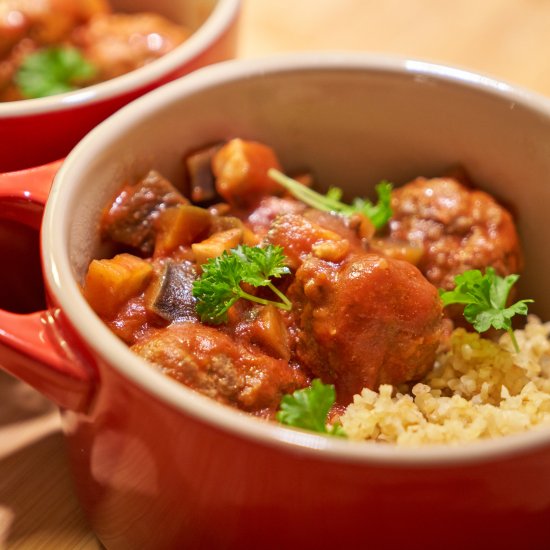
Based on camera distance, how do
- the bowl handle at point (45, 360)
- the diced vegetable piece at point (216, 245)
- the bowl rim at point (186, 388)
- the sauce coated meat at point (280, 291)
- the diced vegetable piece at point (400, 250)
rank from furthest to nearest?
the diced vegetable piece at point (400, 250) < the diced vegetable piece at point (216, 245) < the sauce coated meat at point (280, 291) < the bowl handle at point (45, 360) < the bowl rim at point (186, 388)

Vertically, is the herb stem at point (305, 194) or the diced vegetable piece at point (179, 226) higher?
the herb stem at point (305, 194)

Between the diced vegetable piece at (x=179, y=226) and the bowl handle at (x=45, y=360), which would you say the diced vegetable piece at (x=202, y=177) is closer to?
the diced vegetable piece at (x=179, y=226)

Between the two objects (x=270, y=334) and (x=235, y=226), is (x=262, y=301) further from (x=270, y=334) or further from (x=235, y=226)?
(x=235, y=226)

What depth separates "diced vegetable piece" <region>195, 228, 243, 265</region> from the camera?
1259mm

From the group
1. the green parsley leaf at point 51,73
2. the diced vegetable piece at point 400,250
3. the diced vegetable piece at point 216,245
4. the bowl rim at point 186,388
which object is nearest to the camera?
the bowl rim at point 186,388

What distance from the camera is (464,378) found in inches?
48.3

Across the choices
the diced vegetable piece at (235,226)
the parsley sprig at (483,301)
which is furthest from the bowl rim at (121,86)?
the parsley sprig at (483,301)

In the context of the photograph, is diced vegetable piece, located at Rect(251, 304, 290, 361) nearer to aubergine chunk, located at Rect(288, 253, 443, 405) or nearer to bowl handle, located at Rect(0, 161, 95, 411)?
aubergine chunk, located at Rect(288, 253, 443, 405)

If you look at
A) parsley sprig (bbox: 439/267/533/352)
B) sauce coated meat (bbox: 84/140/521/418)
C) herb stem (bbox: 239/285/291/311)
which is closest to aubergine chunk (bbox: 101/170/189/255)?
sauce coated meat (bbox: 84/140/521/418)

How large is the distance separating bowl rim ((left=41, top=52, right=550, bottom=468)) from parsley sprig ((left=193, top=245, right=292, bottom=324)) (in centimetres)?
19

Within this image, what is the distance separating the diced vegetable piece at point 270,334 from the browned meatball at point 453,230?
312 mm

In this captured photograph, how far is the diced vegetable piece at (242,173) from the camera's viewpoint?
140cm

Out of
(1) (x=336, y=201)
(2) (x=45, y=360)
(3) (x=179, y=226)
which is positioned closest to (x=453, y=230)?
(1) (x=336, y=201)

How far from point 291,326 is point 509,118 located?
0.51 m
